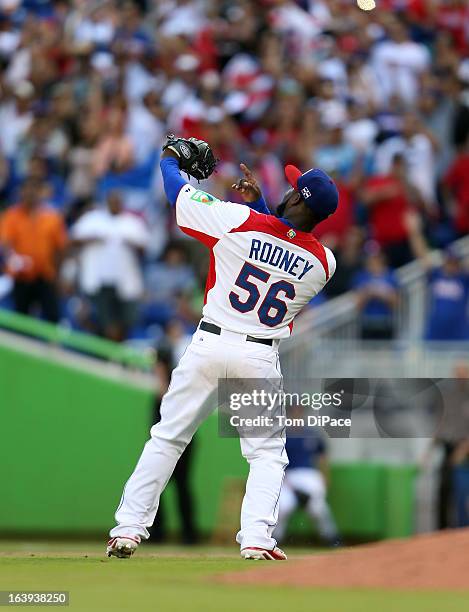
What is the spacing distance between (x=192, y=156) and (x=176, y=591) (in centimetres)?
318

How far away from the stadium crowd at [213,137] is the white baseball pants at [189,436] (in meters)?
6.62

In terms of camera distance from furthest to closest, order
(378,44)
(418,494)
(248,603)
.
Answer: (378,44), (418,494), (248,603)

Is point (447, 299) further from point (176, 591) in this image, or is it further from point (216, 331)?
point (176, 591)

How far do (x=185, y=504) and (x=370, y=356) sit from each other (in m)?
2.54

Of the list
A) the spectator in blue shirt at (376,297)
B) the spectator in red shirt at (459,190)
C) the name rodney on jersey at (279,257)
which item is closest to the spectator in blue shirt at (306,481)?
the spectator in blue shirt at (376,297)

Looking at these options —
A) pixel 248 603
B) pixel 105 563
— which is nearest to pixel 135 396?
pixel 105 563

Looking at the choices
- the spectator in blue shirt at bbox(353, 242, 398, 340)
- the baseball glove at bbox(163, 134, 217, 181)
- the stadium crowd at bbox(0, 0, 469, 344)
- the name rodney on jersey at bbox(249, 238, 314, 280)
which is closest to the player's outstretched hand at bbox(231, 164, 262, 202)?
the baseball glove at bbox(163, 134, 217, 181)

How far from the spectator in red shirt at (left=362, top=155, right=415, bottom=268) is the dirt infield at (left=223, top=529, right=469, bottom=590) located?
825 centimetres

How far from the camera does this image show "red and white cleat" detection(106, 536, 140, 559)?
8.22 metres

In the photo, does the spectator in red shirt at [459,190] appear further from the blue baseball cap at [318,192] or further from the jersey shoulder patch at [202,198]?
the jersey shoulder patch at [202,198]

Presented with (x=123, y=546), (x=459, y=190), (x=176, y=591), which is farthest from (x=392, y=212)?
(x=176, y=591)

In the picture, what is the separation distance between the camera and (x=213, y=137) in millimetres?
16141

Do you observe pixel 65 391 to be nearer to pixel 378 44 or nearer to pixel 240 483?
pixel 240 483

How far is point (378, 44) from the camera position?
17.3 metres
